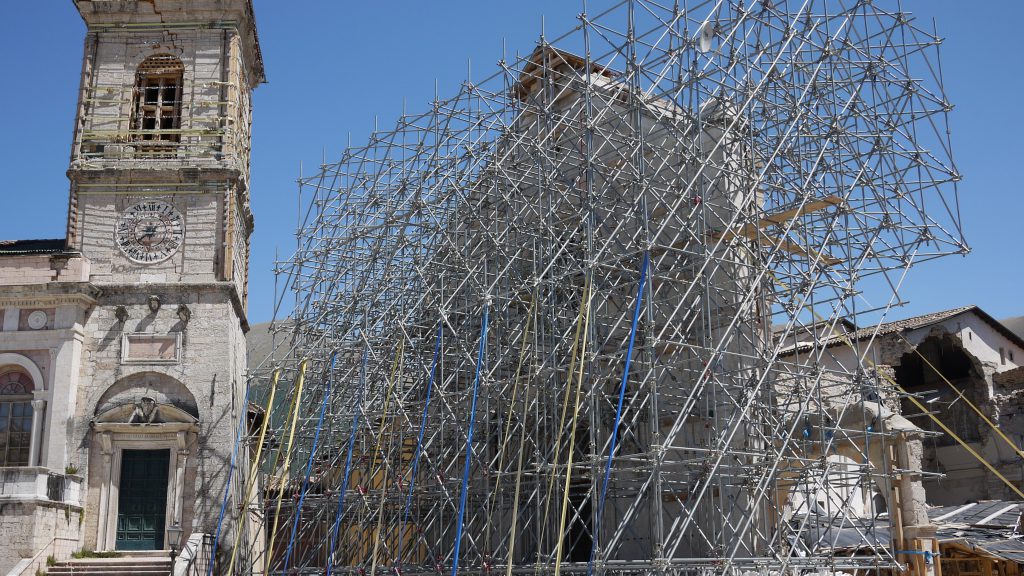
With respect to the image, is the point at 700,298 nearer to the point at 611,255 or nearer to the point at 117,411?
the point at 611,255

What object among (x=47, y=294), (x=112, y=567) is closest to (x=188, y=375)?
(x=47, y=294)

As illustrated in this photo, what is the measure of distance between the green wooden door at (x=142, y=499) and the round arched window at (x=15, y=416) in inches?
87.6

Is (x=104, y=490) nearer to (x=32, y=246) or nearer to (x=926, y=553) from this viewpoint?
(x=32, y=246)

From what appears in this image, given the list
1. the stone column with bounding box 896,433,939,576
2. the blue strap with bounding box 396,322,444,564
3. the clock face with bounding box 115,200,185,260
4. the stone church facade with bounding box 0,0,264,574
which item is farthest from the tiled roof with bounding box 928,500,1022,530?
the clock face with bounding box 115,200,185,260

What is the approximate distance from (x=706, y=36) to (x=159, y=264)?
1368 centimetres

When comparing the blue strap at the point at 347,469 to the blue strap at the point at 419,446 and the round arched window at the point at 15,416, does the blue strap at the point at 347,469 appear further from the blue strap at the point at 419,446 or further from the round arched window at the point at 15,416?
the round arched window at the point at 15,416

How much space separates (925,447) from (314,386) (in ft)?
68.5

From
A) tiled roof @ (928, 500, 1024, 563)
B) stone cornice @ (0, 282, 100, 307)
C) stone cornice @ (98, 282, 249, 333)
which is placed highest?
stone cornice @ (98, 282, 249, 333)

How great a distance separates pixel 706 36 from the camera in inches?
755

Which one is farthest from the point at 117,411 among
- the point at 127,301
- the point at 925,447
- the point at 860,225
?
the point at 925,447

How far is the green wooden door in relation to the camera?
23.4 m

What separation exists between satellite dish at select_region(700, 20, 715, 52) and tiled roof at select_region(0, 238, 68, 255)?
15554mm

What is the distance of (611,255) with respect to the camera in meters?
20.7

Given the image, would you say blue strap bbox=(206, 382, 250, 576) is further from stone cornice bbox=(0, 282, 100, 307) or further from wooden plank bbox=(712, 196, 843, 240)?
wooden plank bbox=(712, 196, 843, 240)
